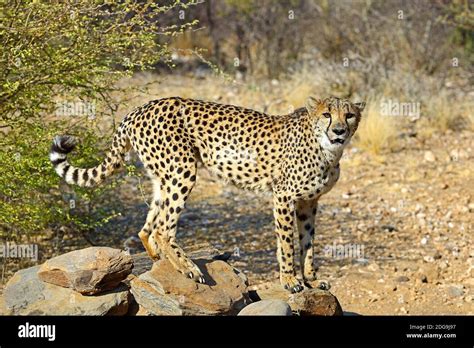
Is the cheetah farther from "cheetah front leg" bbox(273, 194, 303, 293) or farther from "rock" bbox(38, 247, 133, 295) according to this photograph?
"rock" bbox(38, 247, 133, 295)

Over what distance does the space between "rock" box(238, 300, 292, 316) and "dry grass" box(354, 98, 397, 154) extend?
621cm

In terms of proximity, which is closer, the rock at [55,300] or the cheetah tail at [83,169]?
the rock at [55,300]

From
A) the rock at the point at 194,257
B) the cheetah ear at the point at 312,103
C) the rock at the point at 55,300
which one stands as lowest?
the rock at the point at 194,257

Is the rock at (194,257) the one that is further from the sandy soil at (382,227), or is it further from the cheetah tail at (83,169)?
the sandy soil at (382,227)

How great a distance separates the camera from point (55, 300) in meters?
6.13

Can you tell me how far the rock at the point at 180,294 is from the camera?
6098 millimetres

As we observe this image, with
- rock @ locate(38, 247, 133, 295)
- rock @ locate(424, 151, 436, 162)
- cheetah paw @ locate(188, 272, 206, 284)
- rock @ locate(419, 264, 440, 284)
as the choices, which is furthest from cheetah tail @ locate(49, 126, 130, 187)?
rock @ locate(424, 151, 436, 162)

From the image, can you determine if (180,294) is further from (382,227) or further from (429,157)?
(429,157)

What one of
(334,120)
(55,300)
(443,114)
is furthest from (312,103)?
(443,114)

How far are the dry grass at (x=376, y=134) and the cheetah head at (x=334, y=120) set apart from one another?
5239 millimetres

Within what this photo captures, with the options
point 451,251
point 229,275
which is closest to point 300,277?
point 229,275

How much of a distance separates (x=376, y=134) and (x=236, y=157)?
5341mm

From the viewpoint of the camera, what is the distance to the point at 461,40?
52.3 ft

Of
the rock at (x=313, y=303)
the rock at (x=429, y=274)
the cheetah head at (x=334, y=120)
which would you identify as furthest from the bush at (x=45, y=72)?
the rock at (x=429, y=274)
